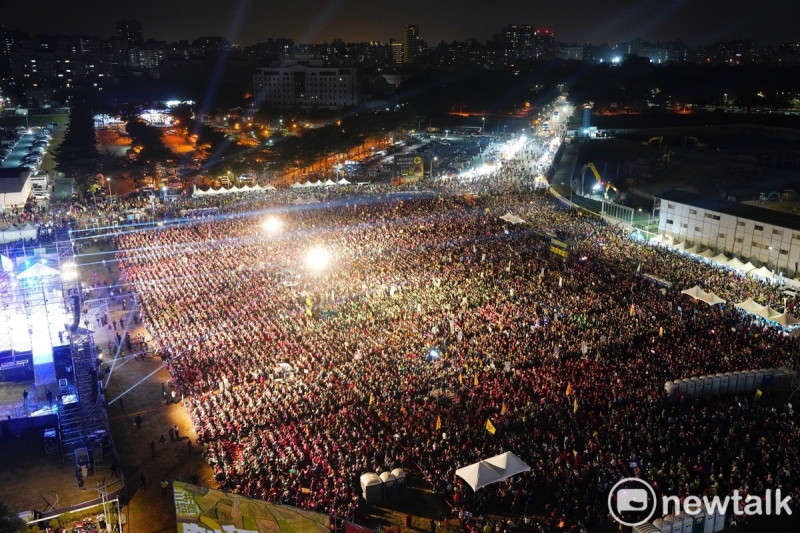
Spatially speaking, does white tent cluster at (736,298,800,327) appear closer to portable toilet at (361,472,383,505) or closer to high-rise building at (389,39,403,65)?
portable toilet at (361,472,383,505)

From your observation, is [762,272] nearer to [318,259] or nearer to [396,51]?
[318,259]

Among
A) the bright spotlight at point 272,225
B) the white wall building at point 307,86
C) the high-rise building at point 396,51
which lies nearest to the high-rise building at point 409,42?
the high-rise building at point 396,51

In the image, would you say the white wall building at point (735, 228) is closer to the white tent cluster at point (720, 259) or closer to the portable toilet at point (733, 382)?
the white tent cluster at point (720, 259)

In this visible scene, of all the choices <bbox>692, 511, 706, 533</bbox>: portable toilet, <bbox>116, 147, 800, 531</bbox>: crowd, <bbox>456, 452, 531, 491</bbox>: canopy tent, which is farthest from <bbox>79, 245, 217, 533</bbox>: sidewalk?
Answer: <bbox>692, 511, 706, 533</bbox>: portable toilet

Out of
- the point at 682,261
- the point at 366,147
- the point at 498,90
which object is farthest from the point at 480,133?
the point at 682,261

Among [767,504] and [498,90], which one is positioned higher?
[498,90]

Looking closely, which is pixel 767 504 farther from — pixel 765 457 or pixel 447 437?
pixel 447 437
